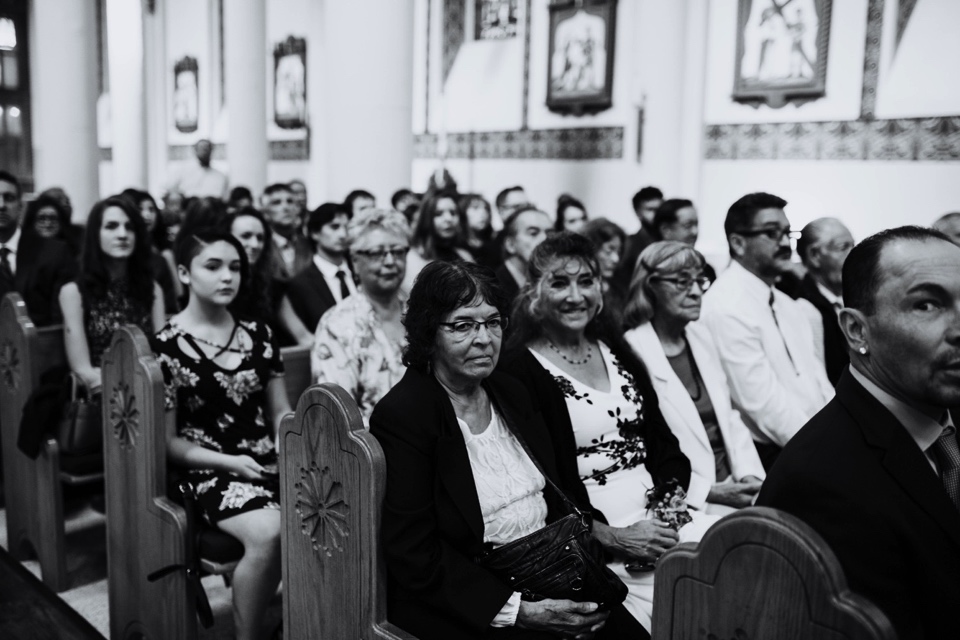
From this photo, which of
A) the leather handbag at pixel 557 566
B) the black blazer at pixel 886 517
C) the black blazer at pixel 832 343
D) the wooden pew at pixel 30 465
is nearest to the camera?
the black blazer at pixel 886 517

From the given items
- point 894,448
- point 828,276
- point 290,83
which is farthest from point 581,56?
point 894,448

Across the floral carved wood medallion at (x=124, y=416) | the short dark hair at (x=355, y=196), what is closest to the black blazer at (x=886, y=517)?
the floral carved wood medallion at (x=124, y=416)

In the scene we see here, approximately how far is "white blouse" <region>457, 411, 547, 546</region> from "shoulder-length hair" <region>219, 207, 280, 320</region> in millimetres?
2011

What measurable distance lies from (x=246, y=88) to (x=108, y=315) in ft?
24.2

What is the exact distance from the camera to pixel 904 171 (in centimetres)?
816

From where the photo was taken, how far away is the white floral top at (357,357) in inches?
133

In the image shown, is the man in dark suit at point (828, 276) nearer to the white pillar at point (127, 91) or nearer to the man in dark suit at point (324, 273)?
the man in dark suit at point (324, 273)

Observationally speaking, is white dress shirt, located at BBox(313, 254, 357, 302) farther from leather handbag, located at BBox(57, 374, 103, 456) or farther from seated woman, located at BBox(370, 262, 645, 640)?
seated woman, located at BBox(370, 262, 645, 640)

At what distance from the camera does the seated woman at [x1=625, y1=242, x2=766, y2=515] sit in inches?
126

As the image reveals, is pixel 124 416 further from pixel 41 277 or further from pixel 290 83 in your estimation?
pixel 290 83

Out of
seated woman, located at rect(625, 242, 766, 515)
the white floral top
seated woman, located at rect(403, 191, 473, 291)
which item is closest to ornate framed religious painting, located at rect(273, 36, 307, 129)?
seated woman, located at rect(403, 191, 473, 291)

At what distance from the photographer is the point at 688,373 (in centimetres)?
A: 340

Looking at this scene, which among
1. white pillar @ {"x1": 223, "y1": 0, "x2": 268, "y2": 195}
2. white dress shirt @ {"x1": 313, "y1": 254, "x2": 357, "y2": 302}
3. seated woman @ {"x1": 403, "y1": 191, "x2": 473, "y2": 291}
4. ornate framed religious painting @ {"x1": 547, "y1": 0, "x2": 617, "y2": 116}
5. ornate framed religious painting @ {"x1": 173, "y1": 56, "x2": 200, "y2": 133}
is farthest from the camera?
ornate framed religious painting @ {"x1": 173, "y1": 56, "x2": 200, "y2": 133}

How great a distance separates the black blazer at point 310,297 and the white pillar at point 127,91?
11.6 meters
